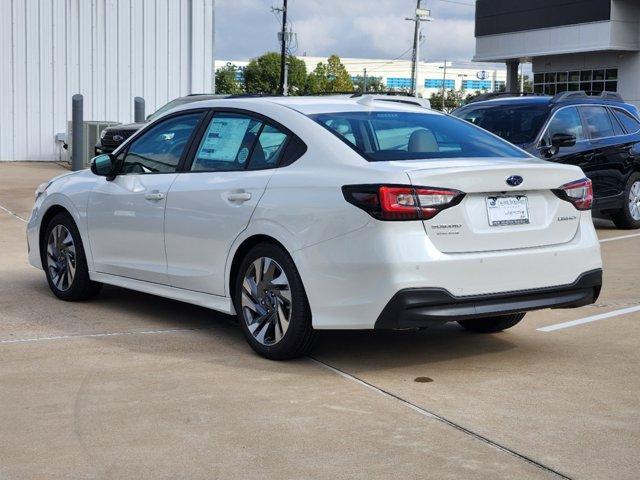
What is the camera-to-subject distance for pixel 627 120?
14148mm

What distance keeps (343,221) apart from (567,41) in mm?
46418

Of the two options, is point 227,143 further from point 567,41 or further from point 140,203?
point 567,41

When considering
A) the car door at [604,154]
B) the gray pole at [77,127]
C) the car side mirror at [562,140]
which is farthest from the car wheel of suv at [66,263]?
the gray pole at [77,127]

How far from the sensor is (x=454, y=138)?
21.7 feet

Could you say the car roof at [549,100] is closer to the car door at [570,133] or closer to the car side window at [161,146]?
the car door at [570,133]

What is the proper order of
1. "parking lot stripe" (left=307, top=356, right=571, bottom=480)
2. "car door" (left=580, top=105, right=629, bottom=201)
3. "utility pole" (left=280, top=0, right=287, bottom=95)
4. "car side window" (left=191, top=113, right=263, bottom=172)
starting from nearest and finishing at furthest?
"parking lot stripe" (left=307, top=356, right=571, bottom=480)
"car side window" (left=191, top=113, right=263, bottom=172)
"car door" (left=580, top=105, right=629, bottom=201)
"utility pole" (left=280, top=0, right=287, bottom=95)

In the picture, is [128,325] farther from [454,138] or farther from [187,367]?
[454,138]

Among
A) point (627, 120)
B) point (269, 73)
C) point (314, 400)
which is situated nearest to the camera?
point (314, 400)

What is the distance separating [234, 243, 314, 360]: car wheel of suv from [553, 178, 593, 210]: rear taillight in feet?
5.38

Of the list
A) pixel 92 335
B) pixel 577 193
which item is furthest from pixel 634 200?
pixel 92 335

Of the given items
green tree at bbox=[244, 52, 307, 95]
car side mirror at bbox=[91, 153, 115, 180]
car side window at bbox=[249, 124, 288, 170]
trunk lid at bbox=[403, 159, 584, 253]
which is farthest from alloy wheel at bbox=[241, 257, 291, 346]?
green tree at bbox=[244, 52, 307, 95]

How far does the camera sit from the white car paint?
5648 millimetres

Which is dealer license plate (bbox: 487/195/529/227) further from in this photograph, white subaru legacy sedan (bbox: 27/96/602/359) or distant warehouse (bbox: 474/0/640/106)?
distant warehouse (bbox: 474/0/640/106)

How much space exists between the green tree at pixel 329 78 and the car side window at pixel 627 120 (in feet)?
347
